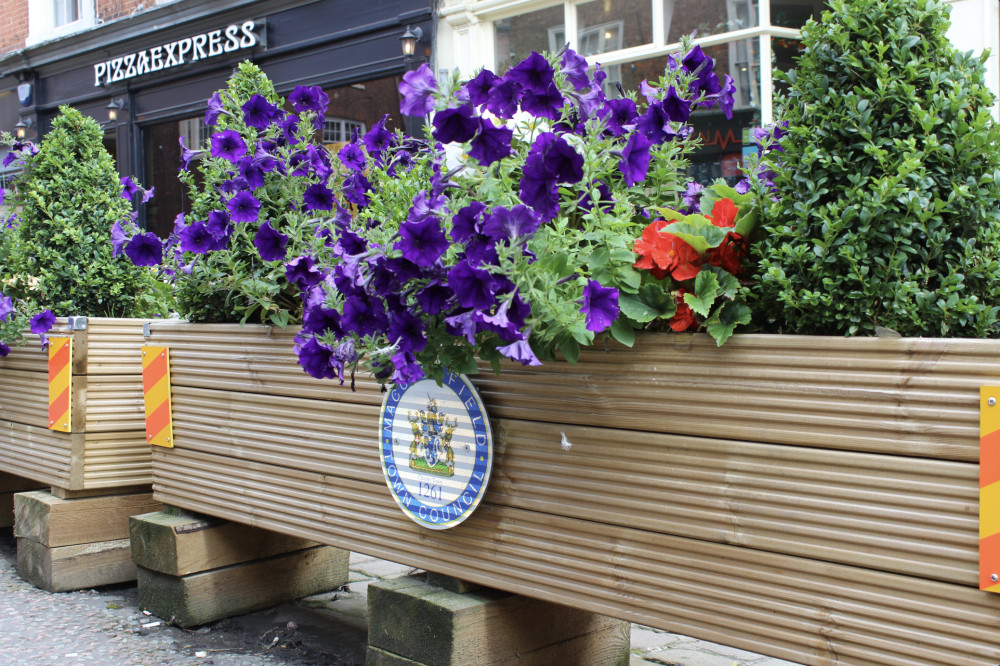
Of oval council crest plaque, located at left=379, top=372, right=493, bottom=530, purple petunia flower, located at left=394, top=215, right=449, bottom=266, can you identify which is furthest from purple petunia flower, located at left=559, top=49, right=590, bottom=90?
oval council crest plaque, located at left=379, top=372, right=493, bottom=530

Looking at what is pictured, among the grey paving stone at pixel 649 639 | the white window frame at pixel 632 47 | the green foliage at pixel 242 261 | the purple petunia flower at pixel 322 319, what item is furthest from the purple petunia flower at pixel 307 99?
the white window frame at pixel 632 47

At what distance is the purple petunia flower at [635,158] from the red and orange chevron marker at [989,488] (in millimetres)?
727

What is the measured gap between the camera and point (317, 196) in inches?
108

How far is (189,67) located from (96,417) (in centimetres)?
721

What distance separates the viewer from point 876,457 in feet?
5.17

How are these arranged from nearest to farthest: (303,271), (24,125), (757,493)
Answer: (757,493), (303,271), (24,125)

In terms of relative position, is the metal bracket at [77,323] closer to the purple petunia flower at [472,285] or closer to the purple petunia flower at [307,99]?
the purple petunia flower at [307,99]

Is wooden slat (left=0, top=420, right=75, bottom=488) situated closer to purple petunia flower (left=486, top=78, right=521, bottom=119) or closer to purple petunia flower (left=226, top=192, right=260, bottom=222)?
purple petunia flower (left=226, top=192, right=260, bottom=222)

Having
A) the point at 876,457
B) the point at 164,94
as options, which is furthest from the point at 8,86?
the point at 876,457

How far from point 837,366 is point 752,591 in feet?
1.51

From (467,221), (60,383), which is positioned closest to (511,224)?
(467,221)

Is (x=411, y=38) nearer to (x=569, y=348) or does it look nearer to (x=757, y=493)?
(x=569, y=348)

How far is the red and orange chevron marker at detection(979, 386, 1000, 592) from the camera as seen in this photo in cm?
144

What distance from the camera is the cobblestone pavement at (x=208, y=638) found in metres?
2.93
